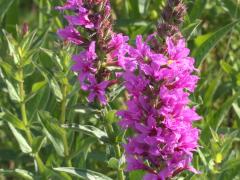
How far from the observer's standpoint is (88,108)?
2.32 m

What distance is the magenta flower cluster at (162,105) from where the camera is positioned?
1882 millimetres

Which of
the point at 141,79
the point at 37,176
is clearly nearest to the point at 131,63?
the point at 141,79

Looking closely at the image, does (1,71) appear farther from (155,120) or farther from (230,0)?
(230,0)

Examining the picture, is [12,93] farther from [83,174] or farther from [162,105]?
[162,105]

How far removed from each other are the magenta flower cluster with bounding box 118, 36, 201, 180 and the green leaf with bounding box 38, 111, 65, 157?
64 cm

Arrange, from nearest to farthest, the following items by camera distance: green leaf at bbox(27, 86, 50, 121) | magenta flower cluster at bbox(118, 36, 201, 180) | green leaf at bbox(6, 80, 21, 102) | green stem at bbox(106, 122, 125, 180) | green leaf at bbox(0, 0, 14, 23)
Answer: magenta flower cluster at bbox(118, 36, 201, 180), green stem at bbox(106, 122, 125, 180), green leaf at bbox(6, 80, 21, 102), green leaf at bbox(27, 86, 50, 121), green leaf at bbox(0, 0, 14, 23)

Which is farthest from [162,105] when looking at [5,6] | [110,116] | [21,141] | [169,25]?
[5,6]

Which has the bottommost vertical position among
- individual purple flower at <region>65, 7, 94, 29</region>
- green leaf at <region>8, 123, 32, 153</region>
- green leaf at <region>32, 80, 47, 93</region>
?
green leaf at <region>8, 123, 32, 153</region>

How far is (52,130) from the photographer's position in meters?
2.63

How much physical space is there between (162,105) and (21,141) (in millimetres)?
1131

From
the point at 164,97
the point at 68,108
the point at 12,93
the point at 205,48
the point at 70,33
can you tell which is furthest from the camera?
the point at 205,48

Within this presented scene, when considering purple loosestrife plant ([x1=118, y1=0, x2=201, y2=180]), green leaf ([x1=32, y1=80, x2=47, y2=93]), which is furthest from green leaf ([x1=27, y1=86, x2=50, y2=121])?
purple loosestrife plant ([x1=118, y1=0, x2=201, y2=180])

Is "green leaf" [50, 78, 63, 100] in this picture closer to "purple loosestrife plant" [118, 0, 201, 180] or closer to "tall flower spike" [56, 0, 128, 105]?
"tall flower spike" [56, 0, 128, 105]

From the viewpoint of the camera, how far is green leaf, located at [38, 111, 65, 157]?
2572 mm
